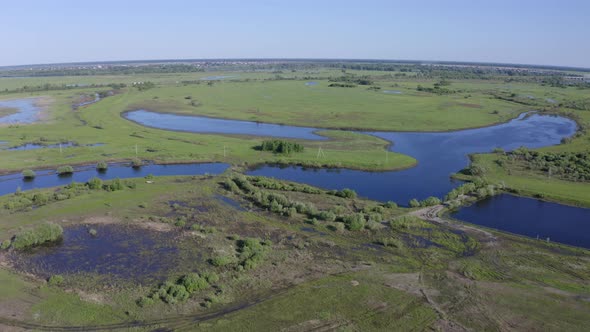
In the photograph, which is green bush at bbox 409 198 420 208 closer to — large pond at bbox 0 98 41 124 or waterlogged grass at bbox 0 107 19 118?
large pond at bbox 0 98 41 124

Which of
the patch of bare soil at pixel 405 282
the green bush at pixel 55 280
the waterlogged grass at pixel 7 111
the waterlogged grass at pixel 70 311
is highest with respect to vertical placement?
the waterlogged grass at pixel 7 111

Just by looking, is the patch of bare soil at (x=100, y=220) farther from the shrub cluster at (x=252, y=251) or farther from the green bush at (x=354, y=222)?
the green bush at (x=354, y=222)

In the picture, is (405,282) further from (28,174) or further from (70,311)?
(28,174)

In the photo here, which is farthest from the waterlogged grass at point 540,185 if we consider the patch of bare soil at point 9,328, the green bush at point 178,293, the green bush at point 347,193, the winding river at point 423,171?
the patch of bare soil at point 9,328

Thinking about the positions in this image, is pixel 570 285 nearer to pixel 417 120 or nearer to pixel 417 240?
pixel 417 240

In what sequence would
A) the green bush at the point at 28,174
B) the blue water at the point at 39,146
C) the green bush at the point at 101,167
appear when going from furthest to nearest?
the blue water at the point at 39,146 < the green bush at the point at 101,167 < the green bush at the point at 28,174

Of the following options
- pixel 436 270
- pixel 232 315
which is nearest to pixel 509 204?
pixel 436 270
